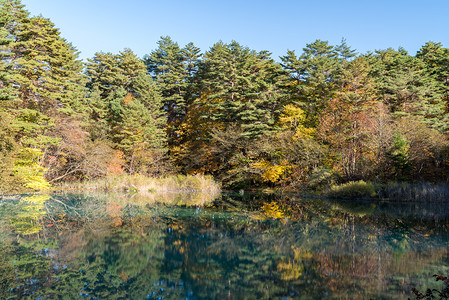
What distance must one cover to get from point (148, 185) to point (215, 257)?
63.7ft

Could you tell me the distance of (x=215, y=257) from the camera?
Result: 279 inches

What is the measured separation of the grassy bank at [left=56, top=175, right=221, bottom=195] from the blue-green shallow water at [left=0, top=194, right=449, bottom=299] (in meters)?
13.0

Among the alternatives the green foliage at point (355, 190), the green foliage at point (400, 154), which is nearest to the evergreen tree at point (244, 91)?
the green foliage at point (355, 190)

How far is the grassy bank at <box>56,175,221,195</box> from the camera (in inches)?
1006

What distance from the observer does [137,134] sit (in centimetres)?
3269

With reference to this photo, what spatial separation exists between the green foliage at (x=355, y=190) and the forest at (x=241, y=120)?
1.97 meters

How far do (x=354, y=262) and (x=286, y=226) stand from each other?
14.5 ft

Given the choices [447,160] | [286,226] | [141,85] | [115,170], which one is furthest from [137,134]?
[447,160]

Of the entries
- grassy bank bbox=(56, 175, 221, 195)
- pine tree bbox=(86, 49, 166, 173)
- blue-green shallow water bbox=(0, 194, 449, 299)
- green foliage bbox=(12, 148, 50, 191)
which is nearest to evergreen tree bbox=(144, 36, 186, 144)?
pine tree bbox=(86, 49, 166, 173)

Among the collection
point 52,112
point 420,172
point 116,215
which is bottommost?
point 116,215

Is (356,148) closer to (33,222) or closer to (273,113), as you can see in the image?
(273,113)

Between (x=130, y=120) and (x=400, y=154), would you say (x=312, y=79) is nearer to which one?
(x=400, y=154)

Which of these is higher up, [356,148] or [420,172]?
[356,148]

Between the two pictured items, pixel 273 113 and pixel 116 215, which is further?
pixel 273 113
